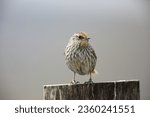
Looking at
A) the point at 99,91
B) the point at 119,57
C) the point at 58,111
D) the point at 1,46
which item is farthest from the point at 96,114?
the point at 1,46

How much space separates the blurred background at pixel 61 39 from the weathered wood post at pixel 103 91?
1.35 metres

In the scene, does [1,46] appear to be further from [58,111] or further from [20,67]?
[58,111]

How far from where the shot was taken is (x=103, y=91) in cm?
151

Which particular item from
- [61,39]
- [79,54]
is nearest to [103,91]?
[79,54]

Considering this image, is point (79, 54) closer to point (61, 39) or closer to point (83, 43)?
point (83, 43)

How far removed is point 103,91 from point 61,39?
1.52 m

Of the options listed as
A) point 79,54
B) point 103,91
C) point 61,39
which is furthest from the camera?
point 61,39

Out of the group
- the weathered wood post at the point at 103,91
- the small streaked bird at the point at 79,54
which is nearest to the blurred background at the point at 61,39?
the small streaked bird at the point at 79,54

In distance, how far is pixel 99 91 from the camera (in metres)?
1.52

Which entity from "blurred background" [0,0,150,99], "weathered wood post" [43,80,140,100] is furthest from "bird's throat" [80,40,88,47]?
"blurred background" [0,0,150,99]

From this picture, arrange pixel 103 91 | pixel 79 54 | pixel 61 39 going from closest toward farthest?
pixel 103 91, pixel 79 54, pixel 61 39

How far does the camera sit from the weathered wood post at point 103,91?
1.50m

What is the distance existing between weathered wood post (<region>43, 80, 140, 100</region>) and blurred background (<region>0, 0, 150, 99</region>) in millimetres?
1353

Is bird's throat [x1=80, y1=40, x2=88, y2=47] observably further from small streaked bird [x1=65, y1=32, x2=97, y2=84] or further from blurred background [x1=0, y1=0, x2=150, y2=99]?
blurred background [x1=0, y1=0, x2=150, y2=99]
